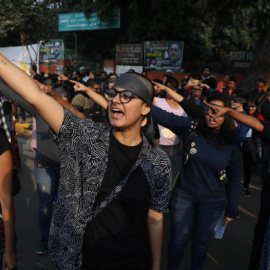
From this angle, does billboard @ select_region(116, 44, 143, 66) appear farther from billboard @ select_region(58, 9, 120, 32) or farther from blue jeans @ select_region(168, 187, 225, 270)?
blue jeans @ select_region(168, 187, 225, 270)

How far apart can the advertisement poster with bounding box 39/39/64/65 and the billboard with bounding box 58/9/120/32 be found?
1.66m

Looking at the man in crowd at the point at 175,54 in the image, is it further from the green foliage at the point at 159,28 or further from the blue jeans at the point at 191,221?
the blue jeans at the point at 191,221

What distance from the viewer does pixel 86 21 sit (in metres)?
22.9

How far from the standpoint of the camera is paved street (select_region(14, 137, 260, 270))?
3.73 metres

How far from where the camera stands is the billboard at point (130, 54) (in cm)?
1873

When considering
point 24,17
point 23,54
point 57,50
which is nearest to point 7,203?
point 24,17

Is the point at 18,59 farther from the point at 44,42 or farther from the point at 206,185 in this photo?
the point at 206,185

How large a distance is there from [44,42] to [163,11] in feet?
30.7

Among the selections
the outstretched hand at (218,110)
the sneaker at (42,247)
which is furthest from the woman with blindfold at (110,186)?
the sneaker at (42,247)

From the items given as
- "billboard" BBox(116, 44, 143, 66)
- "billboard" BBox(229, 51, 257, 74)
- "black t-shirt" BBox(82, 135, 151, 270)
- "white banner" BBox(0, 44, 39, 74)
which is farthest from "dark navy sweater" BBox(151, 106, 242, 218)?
"white banner" BBox(0, 44, 39, 74)

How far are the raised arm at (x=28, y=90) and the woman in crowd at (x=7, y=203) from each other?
17.1 inches

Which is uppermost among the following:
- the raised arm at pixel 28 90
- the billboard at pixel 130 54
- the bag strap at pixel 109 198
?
the raised arm at pixel 28 90

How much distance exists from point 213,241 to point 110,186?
2881 mm

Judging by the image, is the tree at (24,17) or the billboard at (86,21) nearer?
the tree at (24,17)
